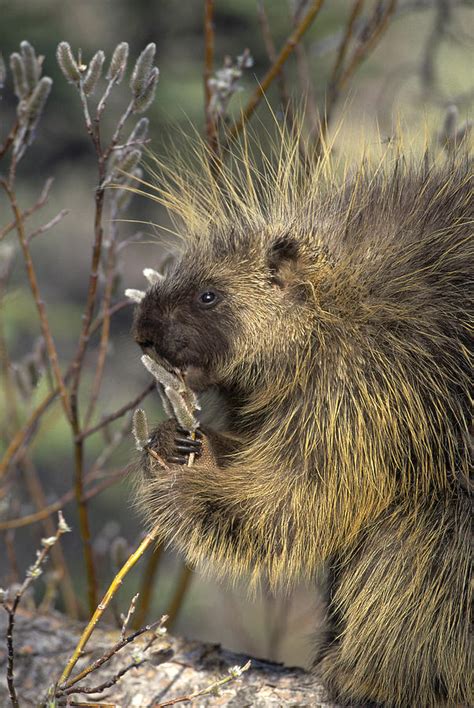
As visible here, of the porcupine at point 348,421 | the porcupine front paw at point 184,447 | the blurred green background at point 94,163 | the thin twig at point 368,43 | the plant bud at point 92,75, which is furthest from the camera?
the blurred green background at point 94,163

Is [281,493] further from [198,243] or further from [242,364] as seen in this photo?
[198,243]

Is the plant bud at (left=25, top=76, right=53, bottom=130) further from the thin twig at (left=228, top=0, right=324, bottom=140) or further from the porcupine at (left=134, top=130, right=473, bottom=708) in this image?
the thin twig at (left=228, top=0, right=324, bottom=140)

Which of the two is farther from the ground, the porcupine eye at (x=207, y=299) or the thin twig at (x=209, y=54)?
the thin twig at (x=209, y=54)

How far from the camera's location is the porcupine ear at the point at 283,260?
2.03 meters

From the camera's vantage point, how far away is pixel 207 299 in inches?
79.8

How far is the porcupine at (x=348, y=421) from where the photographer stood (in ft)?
6.07

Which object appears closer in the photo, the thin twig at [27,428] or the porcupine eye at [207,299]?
the porcupine eye at [207,299]

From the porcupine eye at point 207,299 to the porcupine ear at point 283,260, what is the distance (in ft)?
0.46

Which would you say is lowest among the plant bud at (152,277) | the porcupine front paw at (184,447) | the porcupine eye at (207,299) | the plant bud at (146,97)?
the porcupine front paw at (184,447)

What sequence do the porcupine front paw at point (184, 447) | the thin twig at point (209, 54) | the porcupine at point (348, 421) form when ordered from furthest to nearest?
the thin twig at point (209, 54) < the porcupine front paw at point (184, 447) < the porcupine at point (348, 421)

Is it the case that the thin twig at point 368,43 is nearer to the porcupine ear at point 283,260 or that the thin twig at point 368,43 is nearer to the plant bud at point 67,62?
the porcupine ear at point 283,260

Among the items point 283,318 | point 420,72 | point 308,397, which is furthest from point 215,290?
point 420,72

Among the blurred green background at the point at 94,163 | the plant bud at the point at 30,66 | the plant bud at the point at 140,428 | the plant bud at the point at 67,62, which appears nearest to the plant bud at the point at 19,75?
the plant bud at the point at 30,66

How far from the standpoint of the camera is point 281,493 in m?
1.93
